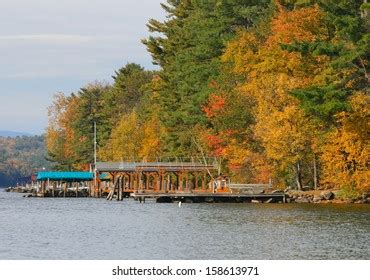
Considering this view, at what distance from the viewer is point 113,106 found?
15188 cm

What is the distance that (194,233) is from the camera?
5894 centimetres

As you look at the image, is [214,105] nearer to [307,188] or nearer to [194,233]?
[307,188]

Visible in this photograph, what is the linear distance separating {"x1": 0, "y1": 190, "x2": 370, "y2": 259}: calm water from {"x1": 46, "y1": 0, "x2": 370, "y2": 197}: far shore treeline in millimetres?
5891

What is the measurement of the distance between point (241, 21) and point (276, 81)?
25.9 m

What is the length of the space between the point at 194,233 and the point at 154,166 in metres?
51.0

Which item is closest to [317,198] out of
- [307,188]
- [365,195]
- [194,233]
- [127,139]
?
[365,195]

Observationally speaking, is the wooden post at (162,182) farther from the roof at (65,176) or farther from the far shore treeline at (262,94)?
the roof at (65,176)

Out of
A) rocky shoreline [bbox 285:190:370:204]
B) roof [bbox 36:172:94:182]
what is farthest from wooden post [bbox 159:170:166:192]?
rocky shoreline [bbox 285:190:370:204]

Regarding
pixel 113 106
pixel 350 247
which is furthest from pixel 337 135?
pixel 113 106

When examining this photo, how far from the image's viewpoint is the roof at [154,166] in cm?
10656

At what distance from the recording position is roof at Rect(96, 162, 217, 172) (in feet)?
350

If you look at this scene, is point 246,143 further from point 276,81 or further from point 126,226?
point 126,226

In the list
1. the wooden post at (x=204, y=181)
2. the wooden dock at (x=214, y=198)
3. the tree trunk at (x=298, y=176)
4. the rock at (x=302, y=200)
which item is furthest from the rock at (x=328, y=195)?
the wooden post at (x=204, y=181)

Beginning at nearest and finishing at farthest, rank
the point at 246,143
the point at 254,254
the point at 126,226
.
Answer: the point at 254,254 → the point at 126,226 → the point at 246,143
